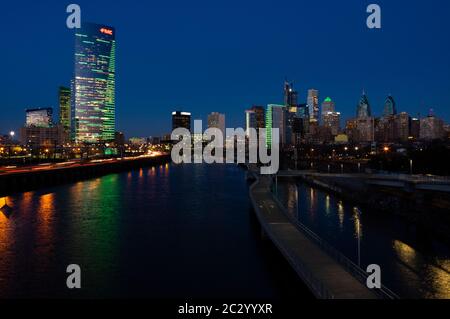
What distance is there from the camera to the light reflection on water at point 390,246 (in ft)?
46.1

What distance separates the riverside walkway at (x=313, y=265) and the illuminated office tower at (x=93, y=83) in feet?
513

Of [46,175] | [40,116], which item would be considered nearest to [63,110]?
[40,116]

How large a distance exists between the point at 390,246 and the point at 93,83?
162 metres

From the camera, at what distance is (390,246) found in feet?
62.4

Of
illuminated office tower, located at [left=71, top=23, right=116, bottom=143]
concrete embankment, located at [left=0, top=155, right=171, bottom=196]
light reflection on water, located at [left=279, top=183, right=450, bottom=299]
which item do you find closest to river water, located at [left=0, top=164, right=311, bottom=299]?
light reflection on water, located at [left=279, top=183, right=450, bottom=299]

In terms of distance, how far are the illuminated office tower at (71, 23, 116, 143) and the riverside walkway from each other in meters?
156

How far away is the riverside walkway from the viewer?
1023cm

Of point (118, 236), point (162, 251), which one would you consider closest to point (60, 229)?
point (118, 236)

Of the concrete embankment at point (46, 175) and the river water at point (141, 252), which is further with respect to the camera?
the concrete embankment at point (46, 175)

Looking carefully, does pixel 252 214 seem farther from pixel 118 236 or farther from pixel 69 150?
pixel 69 150

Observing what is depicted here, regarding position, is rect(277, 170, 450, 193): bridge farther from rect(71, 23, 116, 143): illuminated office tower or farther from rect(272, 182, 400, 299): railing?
rect(71, 23, 116, 143): illuminated office tower

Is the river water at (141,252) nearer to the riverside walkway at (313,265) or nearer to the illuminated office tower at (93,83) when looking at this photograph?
the riverside walkway at (313,265)

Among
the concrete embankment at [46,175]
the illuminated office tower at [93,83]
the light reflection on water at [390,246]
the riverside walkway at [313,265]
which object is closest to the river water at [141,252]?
the riverside walkway at [313,265]

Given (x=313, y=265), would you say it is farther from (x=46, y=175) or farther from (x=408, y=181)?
(x=46, y=175)
